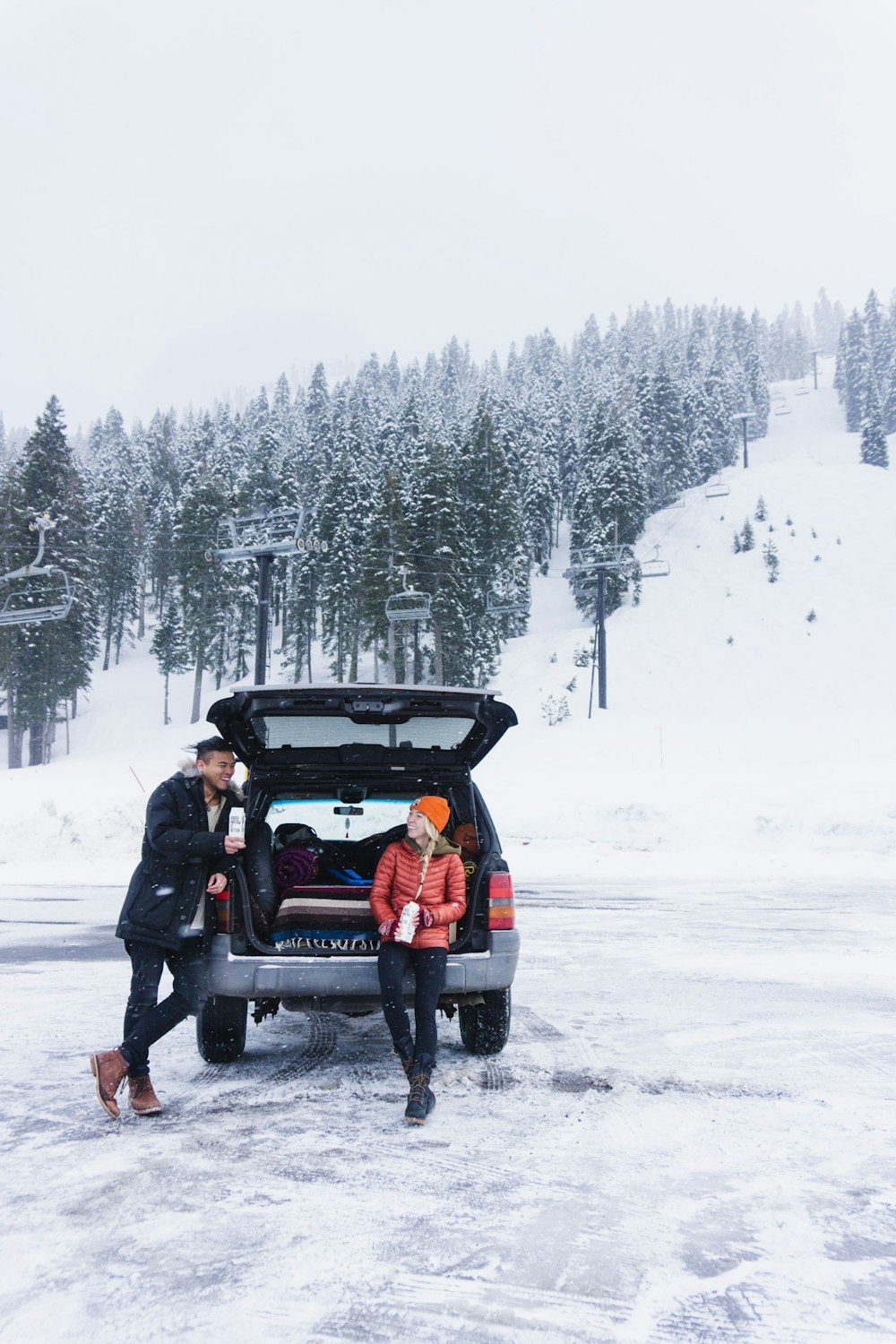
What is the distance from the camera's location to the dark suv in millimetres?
4664

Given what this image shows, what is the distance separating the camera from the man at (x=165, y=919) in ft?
13.9

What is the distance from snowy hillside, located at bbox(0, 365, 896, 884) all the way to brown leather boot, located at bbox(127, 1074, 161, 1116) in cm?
932

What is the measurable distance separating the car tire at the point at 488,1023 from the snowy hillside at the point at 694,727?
798cm

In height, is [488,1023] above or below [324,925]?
below

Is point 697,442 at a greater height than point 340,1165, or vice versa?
point 697,442

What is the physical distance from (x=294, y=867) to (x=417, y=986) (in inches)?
52.6

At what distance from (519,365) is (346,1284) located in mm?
142082

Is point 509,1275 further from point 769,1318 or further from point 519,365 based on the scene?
point 519,365

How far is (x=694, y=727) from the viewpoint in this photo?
39438mm

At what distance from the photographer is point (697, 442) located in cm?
8456

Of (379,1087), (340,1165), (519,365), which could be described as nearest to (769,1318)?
(340,1165)

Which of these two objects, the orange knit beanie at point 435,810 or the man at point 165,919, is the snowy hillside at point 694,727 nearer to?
the orange knit beanie at point 435,810

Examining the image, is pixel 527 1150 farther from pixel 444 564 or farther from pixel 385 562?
pixel 385 562

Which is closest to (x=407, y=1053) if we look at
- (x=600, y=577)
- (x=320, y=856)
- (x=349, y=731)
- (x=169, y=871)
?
(x=169, y=871)
